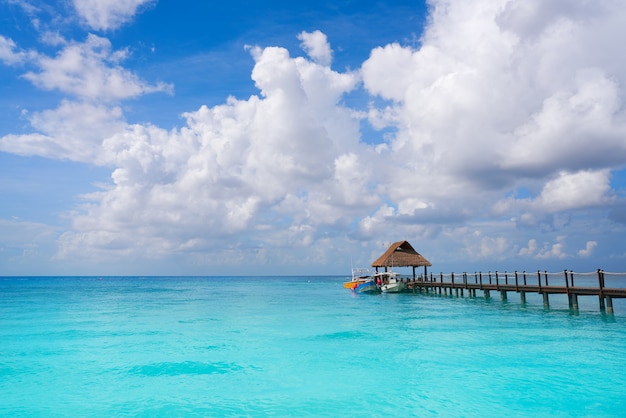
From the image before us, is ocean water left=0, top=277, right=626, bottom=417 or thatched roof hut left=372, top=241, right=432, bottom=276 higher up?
thatched roof hut left=372, top=241, right=432, bottom=276

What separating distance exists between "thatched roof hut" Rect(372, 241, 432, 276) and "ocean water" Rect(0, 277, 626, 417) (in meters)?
22.3

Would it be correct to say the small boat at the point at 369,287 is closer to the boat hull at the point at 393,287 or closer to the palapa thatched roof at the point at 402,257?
the boat hull at the point at 393,287

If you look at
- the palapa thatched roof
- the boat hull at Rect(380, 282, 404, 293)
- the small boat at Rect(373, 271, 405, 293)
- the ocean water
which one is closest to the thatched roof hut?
the palapa thatched roof

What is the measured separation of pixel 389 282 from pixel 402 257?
318cm

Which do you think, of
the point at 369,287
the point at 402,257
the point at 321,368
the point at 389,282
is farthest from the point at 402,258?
the point at 321,368

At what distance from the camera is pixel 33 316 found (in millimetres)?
31609

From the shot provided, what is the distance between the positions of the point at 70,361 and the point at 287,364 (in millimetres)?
8228

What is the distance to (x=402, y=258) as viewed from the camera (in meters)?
48.8

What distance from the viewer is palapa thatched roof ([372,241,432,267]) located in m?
48.4

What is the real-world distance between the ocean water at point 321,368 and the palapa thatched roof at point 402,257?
22312 millimetres

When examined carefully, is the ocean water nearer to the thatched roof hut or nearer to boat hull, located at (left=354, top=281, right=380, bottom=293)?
the thatched roof hut

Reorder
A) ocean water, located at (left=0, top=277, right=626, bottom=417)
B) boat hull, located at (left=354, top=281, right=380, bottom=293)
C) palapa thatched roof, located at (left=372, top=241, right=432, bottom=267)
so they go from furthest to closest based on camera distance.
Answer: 1. boat hull, located at (left=354, top=281, right=380, bottom=293)
2. palapa thatched roof, located at (left=372, top=241, right=432, bottom=267)
3. ocean water, located at (left=0, top=277, right=626, bottom=417)

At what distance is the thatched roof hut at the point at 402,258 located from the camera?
48406 mm

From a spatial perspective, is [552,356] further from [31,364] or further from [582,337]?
[31,364]
